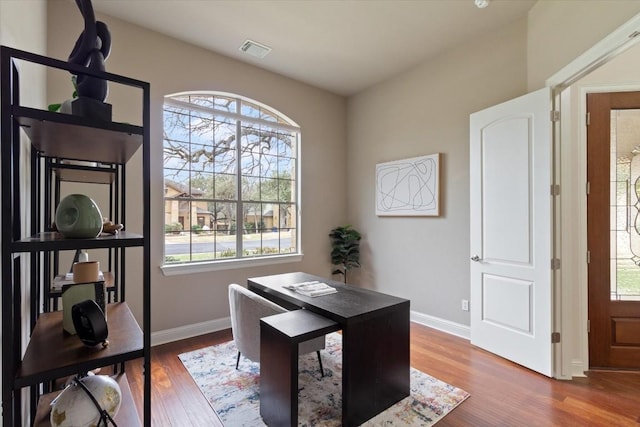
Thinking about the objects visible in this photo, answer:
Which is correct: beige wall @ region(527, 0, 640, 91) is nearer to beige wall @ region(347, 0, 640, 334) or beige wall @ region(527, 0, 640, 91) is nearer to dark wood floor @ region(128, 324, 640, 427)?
beige wall @ region(347, 0, 640, 334)

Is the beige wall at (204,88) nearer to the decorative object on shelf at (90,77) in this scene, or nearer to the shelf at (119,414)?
the shelf at (119,414)

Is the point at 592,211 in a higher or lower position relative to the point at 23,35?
lower

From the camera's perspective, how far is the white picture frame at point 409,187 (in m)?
3.54

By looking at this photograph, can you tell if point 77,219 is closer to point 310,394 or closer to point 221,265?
point 310,394

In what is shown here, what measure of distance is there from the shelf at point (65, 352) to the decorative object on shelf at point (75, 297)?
1.5 inches

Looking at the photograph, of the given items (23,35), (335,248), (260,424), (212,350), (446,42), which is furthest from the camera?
(335,248)

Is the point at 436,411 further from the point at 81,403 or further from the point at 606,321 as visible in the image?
the point at 81,403

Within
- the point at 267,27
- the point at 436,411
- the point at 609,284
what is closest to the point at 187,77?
the point at 267,27

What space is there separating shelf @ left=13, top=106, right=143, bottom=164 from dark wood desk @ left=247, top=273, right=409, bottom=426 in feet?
4.78

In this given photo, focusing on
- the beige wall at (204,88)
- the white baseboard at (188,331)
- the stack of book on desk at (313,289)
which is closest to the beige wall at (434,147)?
the beige wall at (204,88)

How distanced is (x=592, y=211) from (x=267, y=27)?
11.0ft

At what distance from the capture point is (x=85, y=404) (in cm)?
98

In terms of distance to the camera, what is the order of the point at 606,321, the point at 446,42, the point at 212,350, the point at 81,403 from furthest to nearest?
the point at 446,42
the point at 212,350
the point at 606,321
the point at 81,403

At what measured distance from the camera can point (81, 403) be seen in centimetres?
98
